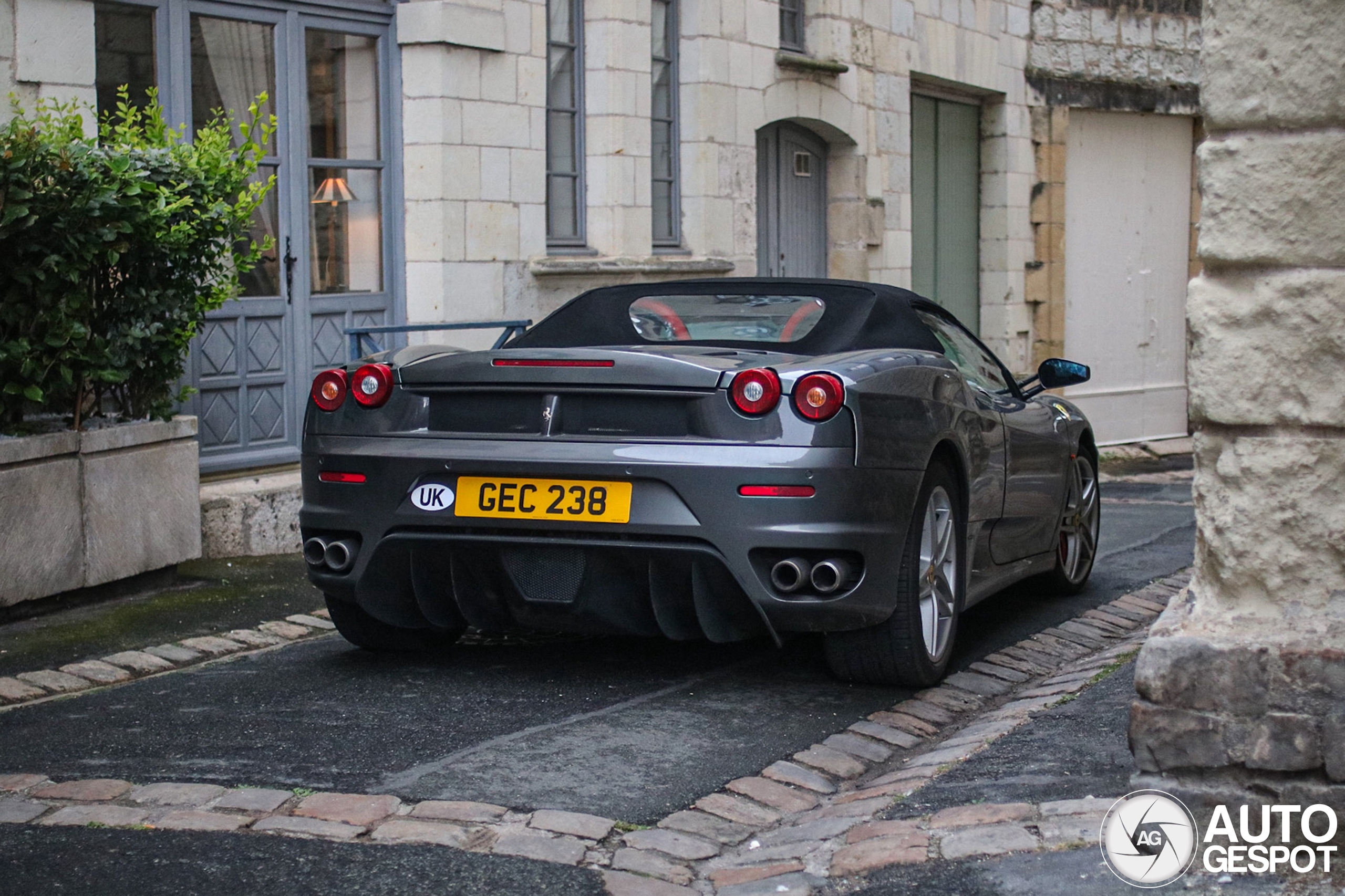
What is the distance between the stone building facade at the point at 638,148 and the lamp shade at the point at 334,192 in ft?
0.05

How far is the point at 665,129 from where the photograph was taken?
1294 cm

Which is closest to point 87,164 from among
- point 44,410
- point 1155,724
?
point 44,410

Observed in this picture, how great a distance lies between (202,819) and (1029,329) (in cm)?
1491

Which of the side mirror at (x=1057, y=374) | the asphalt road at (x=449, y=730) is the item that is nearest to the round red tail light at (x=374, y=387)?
the asphalt road at (x=449, y=730)

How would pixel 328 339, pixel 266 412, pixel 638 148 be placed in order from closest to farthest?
pixel 266 412, pixel 328 339, pixel 638 148

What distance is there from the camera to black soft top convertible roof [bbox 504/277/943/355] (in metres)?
5.97

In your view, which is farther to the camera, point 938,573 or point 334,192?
point 334,192

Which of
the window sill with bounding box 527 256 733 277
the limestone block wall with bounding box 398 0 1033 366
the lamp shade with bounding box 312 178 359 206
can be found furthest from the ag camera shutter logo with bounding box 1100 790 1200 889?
the window sill with bounding box 527 256 733 277

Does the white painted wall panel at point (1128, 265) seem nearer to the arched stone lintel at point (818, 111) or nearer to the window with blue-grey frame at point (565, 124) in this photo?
the arched stone lintel at point (818, 111)

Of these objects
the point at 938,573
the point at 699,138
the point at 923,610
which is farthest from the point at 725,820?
the point at 699,138

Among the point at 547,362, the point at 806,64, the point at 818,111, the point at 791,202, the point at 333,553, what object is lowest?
the point at 333,553

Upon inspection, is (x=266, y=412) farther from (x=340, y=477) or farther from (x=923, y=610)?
(x=923, y=610)

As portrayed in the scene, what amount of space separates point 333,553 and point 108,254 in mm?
2236

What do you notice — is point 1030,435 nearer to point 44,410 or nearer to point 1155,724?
point 1155,724
